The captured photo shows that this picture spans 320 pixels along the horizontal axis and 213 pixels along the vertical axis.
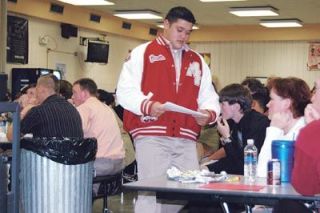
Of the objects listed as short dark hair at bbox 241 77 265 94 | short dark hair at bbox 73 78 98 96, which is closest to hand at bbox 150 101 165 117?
short dark hair at bbox 241 77 265 94

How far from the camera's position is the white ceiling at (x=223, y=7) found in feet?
37.7

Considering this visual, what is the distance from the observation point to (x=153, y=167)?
11.7 ft

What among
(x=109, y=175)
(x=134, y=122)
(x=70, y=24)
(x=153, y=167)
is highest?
(x=70, y=24)

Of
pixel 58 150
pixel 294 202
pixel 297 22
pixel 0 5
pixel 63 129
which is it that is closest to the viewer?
pixel 294 202

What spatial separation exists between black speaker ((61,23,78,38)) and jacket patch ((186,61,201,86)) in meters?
8.55

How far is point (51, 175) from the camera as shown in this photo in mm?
3916

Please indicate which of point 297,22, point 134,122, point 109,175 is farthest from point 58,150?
point 297,22

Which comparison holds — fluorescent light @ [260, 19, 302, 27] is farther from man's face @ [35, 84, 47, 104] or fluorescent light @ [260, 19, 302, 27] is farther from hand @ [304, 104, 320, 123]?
hand @ [304, 104, 320, 123]

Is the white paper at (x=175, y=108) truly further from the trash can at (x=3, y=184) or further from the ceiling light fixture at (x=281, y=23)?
the ceiling light fixture at (x=281, y=23)

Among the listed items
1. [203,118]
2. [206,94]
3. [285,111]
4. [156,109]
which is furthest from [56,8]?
[285,111]

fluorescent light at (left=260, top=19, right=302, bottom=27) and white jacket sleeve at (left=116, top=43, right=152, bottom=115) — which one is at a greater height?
fluorescent light at (left=260, top=19, right=302, bottom=27)

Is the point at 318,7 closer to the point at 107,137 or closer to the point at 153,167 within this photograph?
the point at 107,137

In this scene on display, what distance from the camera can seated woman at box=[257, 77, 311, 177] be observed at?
3295 millimetres

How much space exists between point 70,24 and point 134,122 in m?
8.86
